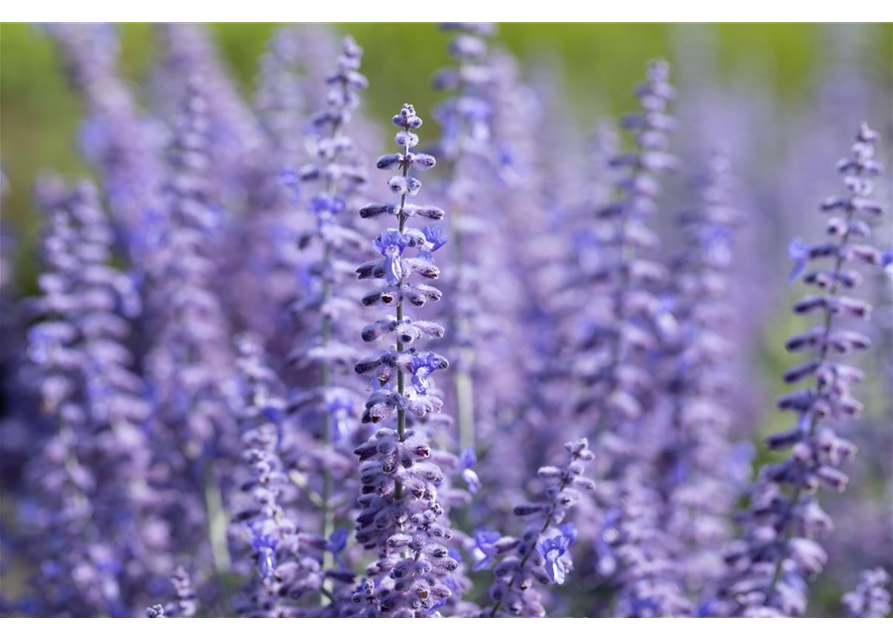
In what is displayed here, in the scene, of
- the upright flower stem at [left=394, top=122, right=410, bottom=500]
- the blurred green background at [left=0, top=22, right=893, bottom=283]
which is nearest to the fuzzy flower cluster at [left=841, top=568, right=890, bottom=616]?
the upright flower stem at [left=394, top=122, right=410, bottom=500]

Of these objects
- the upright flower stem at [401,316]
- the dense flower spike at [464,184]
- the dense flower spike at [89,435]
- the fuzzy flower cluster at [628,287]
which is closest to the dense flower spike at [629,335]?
the fuzzy flower cluster at [628,287]

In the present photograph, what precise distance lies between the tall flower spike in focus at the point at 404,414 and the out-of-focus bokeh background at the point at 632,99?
557 centimetres

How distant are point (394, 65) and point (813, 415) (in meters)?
10.4

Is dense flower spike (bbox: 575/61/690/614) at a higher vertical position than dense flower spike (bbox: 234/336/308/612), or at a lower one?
higher

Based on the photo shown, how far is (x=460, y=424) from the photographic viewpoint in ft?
20.4

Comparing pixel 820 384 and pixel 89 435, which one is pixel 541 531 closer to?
pixel 820 384

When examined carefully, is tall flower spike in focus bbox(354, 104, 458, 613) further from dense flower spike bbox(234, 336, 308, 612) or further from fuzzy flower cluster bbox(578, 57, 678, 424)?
fuzzy flower cluster bbox(578, 57, 678, 424)

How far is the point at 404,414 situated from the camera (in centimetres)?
360

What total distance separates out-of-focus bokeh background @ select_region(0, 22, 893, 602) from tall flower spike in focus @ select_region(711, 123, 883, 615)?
14.3 feet

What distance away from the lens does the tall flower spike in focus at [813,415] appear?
4512 mm

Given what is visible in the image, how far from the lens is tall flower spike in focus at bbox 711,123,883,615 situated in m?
4.51

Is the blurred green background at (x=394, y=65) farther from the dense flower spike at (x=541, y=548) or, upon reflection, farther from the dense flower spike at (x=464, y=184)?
the dense flower spike at (x=541, y=548)
